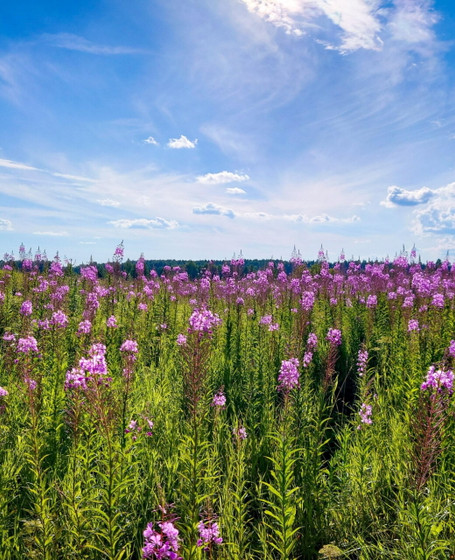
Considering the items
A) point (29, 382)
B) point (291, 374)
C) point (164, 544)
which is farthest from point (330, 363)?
point (29, 382)

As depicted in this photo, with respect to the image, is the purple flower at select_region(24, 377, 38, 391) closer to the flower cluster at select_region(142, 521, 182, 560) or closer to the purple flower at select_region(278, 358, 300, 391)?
the flower cluster at select_region(142, 521, 182, 560)

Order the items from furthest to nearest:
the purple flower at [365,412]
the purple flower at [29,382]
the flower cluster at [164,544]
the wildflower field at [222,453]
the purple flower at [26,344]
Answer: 1. the purple flower at [26,344]
2. the purple flower at [365,412]
3. the purple flower at [29,382]
4. the wildflower field at [222,453]
5. the flower cluster at [164,544]

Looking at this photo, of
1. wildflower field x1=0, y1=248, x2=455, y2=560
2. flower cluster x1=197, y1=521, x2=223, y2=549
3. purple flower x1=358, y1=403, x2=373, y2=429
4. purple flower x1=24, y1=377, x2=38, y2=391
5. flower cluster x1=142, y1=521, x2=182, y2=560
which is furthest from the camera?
purple flower x1=358, y1=403, x2=373, y2=429

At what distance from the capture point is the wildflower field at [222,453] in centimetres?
250

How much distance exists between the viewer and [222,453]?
4461 millimetres

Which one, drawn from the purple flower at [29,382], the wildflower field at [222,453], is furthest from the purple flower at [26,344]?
the purple flower at [29,382]

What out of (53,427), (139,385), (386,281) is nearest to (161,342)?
(139,385)

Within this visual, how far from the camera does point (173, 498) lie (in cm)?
366

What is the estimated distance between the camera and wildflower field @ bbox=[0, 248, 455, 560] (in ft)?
8.21

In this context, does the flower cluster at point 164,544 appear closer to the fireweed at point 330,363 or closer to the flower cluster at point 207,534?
the flower cluster at point 207,534

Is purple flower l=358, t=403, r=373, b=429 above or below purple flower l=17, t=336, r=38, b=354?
below

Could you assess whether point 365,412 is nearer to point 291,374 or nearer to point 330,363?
point 330,363

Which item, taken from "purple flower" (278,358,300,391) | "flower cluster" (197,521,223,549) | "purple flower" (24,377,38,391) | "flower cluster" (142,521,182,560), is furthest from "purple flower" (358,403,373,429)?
"purple flower" (24,377,38,391)

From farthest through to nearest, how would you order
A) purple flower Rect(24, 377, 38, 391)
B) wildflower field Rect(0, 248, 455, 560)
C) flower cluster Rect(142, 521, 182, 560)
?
purple flower Rect(24, 377, 38, 391) < wildflower field Rect(0, 248, 455, 560) < flower cluster Rect(142, 521, 182, 560)
